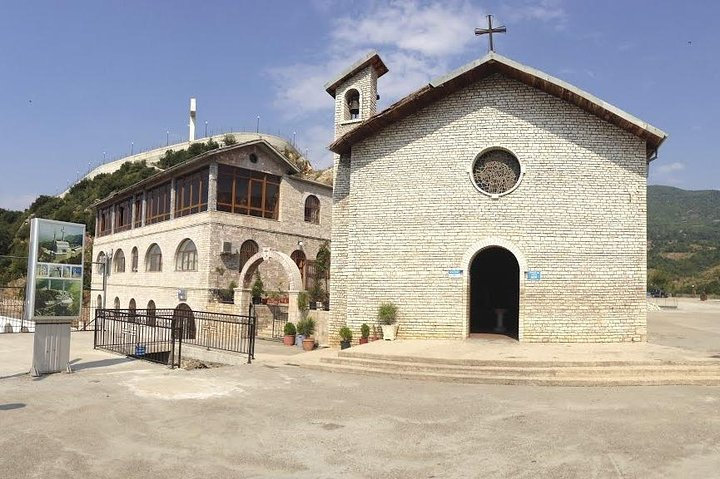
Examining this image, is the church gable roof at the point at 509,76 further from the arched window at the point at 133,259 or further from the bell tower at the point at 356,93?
the arched window at the point at 133,259

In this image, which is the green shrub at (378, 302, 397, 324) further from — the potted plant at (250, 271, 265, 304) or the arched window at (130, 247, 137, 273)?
the arched window at (130, 247, 137, 273)

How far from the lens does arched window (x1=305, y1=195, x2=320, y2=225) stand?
27.7 metres

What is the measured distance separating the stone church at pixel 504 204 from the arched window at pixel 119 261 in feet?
63.7

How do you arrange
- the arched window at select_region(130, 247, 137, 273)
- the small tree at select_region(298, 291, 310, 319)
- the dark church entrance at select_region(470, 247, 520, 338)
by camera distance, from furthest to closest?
the arched window at select_region(130, 247, 137, 273)
the dark church entrance at select_region(470, 247, 520, 338)
the small tree at select_region(298, 291, 310, 319)

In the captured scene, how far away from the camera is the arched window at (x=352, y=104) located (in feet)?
57.4

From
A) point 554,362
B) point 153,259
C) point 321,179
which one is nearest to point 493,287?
point 554,362

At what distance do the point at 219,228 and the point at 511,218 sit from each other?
13.4m

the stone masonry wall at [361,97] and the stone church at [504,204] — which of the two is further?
the stone masonry wall at [361,97]

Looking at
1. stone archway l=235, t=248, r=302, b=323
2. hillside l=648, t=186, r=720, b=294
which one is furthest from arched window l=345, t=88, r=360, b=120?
hillside l=648, t=186, r=720, b=294

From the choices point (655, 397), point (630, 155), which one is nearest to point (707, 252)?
point (630, 155)

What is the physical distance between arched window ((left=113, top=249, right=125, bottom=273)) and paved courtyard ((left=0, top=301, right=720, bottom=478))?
831 inches

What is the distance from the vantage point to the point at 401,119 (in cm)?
1562

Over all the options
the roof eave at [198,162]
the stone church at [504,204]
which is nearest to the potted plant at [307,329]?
the stone church at [504,204]

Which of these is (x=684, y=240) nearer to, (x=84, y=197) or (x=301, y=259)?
(x=301, y=259)
